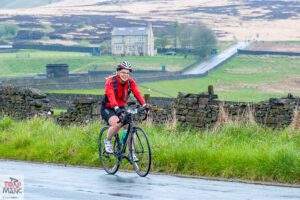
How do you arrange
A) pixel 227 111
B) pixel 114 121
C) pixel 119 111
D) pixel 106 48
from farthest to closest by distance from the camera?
pixel 106 48 → pixel 227 111 → pixel 114 121 → pixel 119 111

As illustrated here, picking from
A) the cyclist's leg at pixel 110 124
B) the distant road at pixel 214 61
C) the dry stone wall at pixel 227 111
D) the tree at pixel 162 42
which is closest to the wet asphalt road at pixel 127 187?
the cyclist's leg at pixel 110 124

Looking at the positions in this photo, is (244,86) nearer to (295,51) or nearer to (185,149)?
(295,51)

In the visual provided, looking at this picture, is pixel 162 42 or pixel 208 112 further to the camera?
pixel 162 42

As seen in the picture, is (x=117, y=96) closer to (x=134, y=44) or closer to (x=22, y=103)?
(x=22, y=103)

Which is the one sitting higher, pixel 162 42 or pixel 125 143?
pixel 162 42

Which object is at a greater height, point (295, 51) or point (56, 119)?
point (295, 51)

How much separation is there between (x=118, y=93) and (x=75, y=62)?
140396 millimetres

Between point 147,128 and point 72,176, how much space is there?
17.7 feet

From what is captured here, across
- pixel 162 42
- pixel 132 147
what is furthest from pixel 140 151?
pixel 162 42

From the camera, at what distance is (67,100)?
60938 millimetres

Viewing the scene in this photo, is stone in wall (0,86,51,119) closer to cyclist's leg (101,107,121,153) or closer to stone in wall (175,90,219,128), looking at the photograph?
stone in wall (175,90,219,128)

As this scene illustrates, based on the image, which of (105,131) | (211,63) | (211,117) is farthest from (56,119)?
(211,63)

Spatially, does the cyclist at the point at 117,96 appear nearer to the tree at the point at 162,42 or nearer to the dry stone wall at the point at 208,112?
the dry stone wall at the point at 208,112

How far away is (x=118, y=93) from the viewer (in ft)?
60.0
